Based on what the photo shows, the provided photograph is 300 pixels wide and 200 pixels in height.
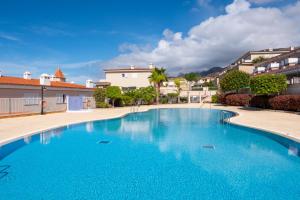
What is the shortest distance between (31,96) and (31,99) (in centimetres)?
33

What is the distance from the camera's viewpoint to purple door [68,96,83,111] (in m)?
30.3

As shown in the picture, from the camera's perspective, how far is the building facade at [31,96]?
21.5 metres

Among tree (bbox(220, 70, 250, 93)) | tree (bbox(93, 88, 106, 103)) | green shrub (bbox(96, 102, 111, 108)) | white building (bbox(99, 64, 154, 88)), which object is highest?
white building (bbox(99, 64, 154, 88))

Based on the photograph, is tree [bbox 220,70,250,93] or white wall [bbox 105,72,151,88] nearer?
tree [bbox 220,70,250,93]

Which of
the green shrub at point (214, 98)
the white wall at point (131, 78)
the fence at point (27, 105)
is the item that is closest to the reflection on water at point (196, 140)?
the fence at point (27, 105)

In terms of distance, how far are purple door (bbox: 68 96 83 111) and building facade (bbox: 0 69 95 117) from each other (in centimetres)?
34

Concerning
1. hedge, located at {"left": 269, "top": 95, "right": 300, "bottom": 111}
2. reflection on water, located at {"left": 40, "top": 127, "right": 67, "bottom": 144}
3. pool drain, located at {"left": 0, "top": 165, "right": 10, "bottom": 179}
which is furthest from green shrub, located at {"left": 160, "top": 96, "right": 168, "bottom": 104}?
pool drain, located at {"left": 0, "top": 165, "right": 10, "bottom": 179}

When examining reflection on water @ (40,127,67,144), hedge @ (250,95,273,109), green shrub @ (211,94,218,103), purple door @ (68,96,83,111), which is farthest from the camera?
green shrub @ (211,94,218,103)

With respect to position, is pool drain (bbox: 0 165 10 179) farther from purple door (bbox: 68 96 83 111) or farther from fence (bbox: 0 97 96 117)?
purple door (bbox: 68 96 83 111)

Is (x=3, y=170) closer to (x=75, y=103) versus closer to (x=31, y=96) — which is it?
(x=31, y=96)

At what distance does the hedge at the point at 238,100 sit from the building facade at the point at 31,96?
76.7 feet

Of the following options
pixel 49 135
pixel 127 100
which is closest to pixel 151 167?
pixel 49 135

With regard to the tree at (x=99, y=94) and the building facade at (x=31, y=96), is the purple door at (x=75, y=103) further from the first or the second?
the tree at (x=99, y=94)

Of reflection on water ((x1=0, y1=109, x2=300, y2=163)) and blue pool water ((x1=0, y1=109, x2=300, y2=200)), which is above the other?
reflection on water ((x1=0, y1=109, x2=300, y2=163))
